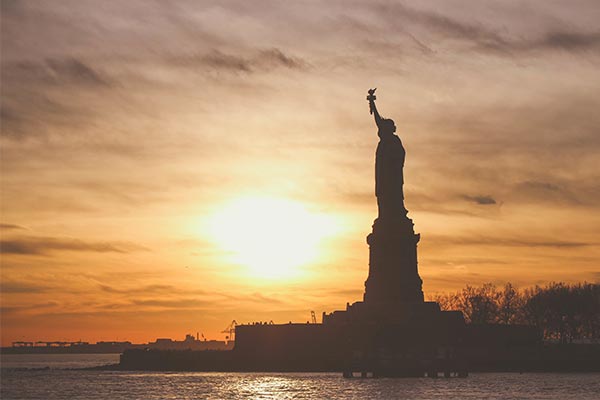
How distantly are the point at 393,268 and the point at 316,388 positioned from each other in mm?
15588

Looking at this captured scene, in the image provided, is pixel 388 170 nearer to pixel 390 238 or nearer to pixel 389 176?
pixel 389 176

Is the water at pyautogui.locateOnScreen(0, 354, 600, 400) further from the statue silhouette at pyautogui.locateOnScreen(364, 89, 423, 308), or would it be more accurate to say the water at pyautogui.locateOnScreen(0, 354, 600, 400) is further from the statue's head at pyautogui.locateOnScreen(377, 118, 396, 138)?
the statue's head at pyautogui.locateOnScreen(377, 118, 396, 138)

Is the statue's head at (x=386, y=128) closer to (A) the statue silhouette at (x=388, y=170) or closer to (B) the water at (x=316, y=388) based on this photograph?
(A) the statue silhouette at (x=388, y=170)

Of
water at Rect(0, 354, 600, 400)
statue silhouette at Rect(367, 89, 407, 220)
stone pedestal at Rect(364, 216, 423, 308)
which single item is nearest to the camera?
water at Rect(0, 354, 600, 400)

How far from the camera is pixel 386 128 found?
89.9 meters

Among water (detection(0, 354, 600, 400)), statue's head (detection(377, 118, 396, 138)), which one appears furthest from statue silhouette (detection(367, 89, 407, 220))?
water (detection(0, 354, 600, 400))

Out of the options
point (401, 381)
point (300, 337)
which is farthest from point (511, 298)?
point (401, 381)

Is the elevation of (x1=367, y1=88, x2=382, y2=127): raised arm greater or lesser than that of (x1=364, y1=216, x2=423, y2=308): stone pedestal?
greater

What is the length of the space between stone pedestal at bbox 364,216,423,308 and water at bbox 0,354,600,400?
6.34 m

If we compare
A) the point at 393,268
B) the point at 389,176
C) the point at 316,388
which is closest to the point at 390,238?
the point at 393,268

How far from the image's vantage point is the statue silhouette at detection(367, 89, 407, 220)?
88812 mm

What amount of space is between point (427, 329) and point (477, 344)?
7.34 metres

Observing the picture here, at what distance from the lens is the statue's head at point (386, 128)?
89812mm

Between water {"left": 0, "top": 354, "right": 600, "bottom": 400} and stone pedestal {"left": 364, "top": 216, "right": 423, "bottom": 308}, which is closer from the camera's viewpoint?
water {"left": 0, "top": 354, "right": 600, "bottom": 400}
